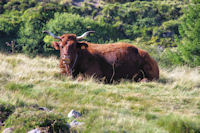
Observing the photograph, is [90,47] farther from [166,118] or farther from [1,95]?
[166,118]

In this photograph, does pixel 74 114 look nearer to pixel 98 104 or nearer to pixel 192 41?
pixel 98 104

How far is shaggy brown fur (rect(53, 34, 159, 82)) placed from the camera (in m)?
8.97

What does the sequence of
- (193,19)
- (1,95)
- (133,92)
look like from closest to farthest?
(1,95) → (133,92) → (193,19)

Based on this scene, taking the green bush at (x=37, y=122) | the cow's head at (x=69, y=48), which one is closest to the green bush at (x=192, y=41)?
the cow's head at (x=69, y=48)

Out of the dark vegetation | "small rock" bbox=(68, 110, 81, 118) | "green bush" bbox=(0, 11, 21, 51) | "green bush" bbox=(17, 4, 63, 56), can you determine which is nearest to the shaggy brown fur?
"small rock" bbox=(68, 110, 81, 118)

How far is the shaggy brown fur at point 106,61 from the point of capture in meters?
8.97

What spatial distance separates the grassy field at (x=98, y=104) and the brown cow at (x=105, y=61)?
59 cm

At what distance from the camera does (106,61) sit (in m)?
9.34

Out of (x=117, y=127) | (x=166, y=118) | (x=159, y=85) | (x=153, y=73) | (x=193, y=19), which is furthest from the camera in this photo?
(x=193, y=19)

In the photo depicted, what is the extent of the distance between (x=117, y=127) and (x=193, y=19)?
12.7 metres

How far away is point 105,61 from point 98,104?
340cm

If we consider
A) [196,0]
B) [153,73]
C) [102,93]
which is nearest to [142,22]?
[196,0]

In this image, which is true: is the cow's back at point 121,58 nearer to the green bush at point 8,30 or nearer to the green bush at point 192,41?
the green bush at point 192,41

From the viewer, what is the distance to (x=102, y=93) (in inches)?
274
